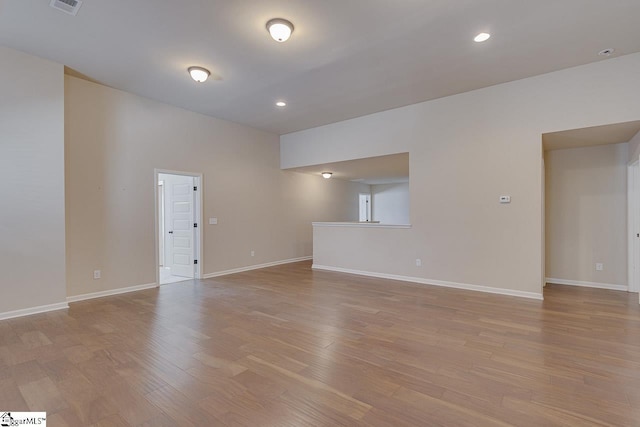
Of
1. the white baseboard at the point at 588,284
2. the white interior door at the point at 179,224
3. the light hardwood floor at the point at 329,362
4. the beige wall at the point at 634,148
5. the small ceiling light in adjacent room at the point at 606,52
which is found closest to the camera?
the light hardwood floor at the point at 329,362

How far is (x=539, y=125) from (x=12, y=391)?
20.2 ft

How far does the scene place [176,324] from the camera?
3322 millimetres

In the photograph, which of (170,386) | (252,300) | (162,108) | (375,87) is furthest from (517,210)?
(162,108)

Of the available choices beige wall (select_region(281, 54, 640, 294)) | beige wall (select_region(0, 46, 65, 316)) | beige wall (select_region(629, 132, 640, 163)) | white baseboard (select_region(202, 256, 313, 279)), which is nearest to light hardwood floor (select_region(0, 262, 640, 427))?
beige wall (select_region(0, 46, 65, 316))

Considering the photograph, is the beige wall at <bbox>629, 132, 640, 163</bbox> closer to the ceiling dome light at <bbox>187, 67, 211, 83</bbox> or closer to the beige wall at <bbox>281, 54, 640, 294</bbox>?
the beige wall at <bbox>281, 54, 640, 294</bbox>

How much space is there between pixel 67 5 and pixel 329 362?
4.00 m

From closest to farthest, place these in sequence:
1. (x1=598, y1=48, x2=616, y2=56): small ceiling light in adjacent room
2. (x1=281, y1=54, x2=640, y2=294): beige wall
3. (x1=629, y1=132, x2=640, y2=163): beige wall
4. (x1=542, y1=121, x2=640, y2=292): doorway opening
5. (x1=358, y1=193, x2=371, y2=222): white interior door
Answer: (x1=598, y1=48, x2=616, y2=56): small ceiling light in adjacent room, (x1=281, y1=54, x2=640, y2=294): beige wall, (x1=629, y1=132, x2=640, y2=163): beige wall, (x1=542, y1=121, x2=640, y2=292): doorway opening, (x1=358, y1=193, x2=371, y2=222): white interior door

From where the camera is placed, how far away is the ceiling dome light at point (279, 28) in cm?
289

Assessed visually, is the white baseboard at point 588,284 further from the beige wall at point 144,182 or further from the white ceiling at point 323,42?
the beige wall at point 144,182

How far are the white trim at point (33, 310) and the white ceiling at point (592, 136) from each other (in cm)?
705

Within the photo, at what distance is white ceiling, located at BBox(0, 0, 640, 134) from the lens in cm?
277

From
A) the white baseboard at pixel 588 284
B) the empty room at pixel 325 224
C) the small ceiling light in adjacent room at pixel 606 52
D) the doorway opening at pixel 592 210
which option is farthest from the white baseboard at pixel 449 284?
the small ceiling light in adjacent room at pixel 606 52

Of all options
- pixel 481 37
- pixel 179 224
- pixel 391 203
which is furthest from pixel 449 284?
pixel 391 203

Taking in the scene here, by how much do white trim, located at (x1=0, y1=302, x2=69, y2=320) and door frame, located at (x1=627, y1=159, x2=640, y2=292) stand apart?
319 inches
